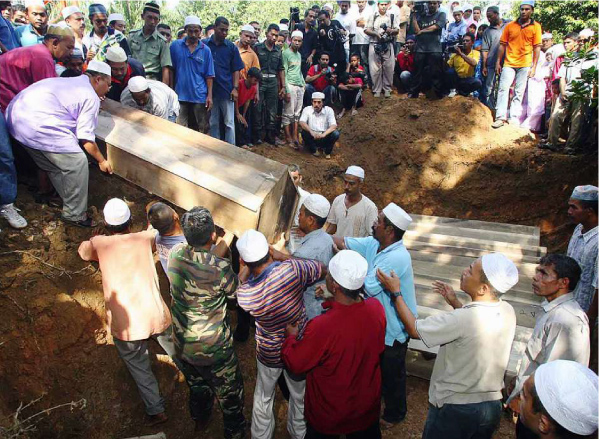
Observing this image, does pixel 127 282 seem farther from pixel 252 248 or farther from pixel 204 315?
pixel 252 248

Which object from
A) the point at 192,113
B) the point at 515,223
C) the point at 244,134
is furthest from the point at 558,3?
the point at 192,113

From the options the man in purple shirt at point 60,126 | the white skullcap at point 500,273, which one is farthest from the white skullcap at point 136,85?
the white skullcap at point 500,273

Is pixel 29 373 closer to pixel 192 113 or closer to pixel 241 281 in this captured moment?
pixel 241 281

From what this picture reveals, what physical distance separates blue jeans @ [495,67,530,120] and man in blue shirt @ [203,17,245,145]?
4984 millimetres

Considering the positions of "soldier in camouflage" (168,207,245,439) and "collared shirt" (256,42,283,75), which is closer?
"soldier in camouflage" (168,207,245,439)

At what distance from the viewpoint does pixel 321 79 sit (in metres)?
8.45

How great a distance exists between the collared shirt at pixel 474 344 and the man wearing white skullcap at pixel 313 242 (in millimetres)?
882

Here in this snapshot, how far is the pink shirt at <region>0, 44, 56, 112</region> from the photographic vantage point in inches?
138

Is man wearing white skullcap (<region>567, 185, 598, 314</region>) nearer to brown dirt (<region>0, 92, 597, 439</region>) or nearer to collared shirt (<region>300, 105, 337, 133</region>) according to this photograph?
brown dirt (<region>0, 92, 597, 439</region>)

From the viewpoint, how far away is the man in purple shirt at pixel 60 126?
3189 millimetres

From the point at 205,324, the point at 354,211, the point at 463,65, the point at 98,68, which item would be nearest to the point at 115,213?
the point at 205,324

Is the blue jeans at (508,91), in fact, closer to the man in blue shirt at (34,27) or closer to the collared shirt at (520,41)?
the collared shirt at (520,41)

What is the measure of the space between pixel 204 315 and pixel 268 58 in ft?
18.2

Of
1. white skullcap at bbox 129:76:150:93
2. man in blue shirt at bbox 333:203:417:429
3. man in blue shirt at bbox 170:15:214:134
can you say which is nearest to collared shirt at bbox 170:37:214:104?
man in blue shirt at bbox 170:15:214:134
